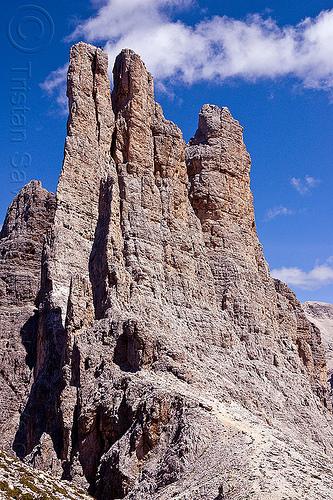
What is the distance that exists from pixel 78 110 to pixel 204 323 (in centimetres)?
2092

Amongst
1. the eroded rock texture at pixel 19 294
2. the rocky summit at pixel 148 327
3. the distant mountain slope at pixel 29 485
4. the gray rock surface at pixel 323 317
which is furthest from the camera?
the gray rock surface at pixel 323 317

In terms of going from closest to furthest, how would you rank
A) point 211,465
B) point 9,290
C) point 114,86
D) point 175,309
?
point 211,465 < point 175,309 < point 114,86 < point 9,290

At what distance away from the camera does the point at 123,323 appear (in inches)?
1940

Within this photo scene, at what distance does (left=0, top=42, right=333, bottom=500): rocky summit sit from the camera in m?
40.6

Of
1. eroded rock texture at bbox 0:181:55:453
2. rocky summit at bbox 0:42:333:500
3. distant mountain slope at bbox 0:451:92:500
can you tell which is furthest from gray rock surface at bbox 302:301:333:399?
distant mountain slope at bbox 0:451:92:500

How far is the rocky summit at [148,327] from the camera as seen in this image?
40.6m

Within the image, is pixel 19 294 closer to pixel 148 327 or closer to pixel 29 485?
pixel 148 327

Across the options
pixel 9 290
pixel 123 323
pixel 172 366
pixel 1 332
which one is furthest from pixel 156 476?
pixel 9 290

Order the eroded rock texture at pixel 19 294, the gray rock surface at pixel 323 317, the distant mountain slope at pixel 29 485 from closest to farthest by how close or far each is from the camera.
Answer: the distant mountain slope at pixel 29 485
the eroded rock texture at pixel 19 294
the gray rock surface at pixel 323 317

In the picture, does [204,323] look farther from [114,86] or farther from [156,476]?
[114,86]

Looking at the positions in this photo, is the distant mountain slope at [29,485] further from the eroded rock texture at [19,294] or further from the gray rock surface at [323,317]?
the gray rock surface at [323,317]

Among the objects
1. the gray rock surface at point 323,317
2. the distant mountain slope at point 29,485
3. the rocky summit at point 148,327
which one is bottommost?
the distant mountain slope at point 29,485

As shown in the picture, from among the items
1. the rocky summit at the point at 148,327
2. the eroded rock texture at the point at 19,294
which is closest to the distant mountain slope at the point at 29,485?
the rocky summit at the point at 148,327

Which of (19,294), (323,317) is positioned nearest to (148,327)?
(19,294)
